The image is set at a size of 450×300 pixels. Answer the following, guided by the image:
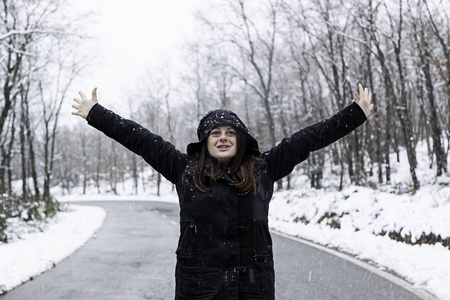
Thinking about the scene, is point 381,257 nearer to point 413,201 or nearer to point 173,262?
point 413,201

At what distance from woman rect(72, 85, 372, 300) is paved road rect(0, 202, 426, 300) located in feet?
11.7

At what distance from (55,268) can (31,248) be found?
6.92ft

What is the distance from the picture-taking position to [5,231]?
11578 mm

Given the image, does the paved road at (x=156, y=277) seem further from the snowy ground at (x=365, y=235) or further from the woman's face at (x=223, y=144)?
the woman's face at (x=223, y=144)

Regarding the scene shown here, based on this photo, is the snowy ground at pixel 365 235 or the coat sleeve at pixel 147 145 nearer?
the coat sleeve at pixel 147 145

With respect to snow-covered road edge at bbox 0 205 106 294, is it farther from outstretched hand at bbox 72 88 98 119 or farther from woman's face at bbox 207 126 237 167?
woman's face at bbox 207 126 237 167

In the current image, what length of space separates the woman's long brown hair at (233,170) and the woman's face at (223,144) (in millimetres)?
33

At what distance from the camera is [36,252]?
971cm

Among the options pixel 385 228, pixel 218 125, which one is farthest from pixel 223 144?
pixel 385 228

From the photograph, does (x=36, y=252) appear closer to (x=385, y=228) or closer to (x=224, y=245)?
(x=385, y=228)

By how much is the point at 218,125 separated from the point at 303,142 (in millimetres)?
568

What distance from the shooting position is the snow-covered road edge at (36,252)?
7367mm

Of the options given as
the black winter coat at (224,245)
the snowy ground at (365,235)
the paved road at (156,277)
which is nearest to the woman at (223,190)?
the black winter coat at (224,245)

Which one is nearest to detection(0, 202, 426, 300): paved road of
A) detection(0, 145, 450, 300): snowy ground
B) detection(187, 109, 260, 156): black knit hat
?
detection(0, 145, 450, 300): snowy ground
